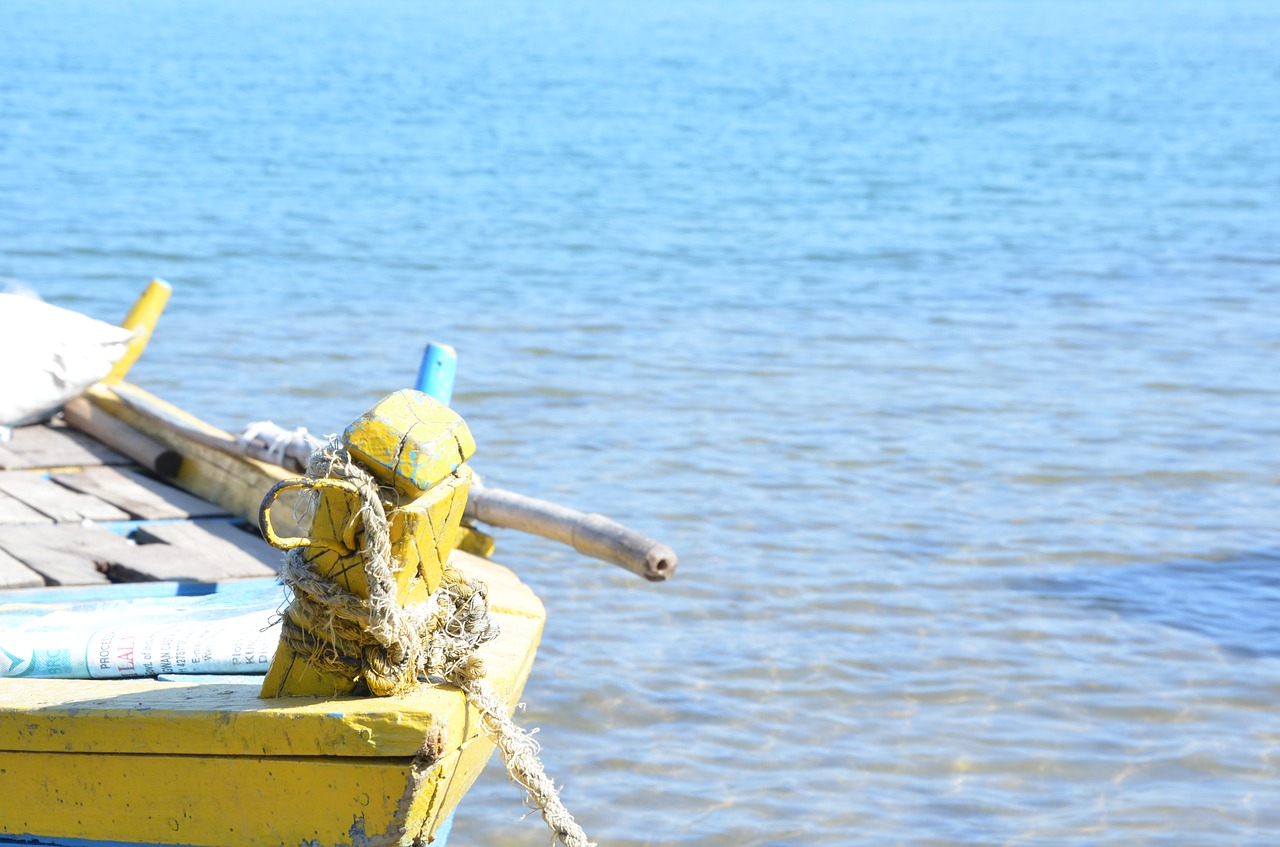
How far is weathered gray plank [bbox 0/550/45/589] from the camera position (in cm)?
379

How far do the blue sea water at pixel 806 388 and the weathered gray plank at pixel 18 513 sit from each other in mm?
1633

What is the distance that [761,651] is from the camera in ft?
18.9

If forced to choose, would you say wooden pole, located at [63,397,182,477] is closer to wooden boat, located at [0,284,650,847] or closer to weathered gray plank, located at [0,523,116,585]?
weathered gray plank, located at [0,523,116,585]

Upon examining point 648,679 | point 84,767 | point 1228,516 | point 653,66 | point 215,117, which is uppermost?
point 653,66

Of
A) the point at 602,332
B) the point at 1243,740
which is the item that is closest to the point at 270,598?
the point at 1243,740

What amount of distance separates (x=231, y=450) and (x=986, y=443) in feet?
16.7

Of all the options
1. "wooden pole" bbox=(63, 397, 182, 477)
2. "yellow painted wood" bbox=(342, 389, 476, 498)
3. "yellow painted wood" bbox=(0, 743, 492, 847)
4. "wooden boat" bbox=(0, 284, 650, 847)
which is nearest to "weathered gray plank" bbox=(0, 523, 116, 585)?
"wooden pole" bbox=(63, 397, 182, 477)

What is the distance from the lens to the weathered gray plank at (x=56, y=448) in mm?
5133

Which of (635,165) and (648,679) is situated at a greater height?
(635,165)

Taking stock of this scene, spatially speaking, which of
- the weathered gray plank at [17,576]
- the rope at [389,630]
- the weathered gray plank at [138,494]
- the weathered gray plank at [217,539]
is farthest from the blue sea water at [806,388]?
the rope at [389,630]

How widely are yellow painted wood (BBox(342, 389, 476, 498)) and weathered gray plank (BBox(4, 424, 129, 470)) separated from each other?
3.12 metres

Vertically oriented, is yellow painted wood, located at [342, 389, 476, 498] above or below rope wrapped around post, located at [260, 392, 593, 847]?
above

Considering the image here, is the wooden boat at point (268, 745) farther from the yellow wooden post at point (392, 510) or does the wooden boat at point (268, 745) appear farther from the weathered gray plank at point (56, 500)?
the weathered gray plank at point (56, 500)

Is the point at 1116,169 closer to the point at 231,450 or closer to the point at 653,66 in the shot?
the point at 231,450
